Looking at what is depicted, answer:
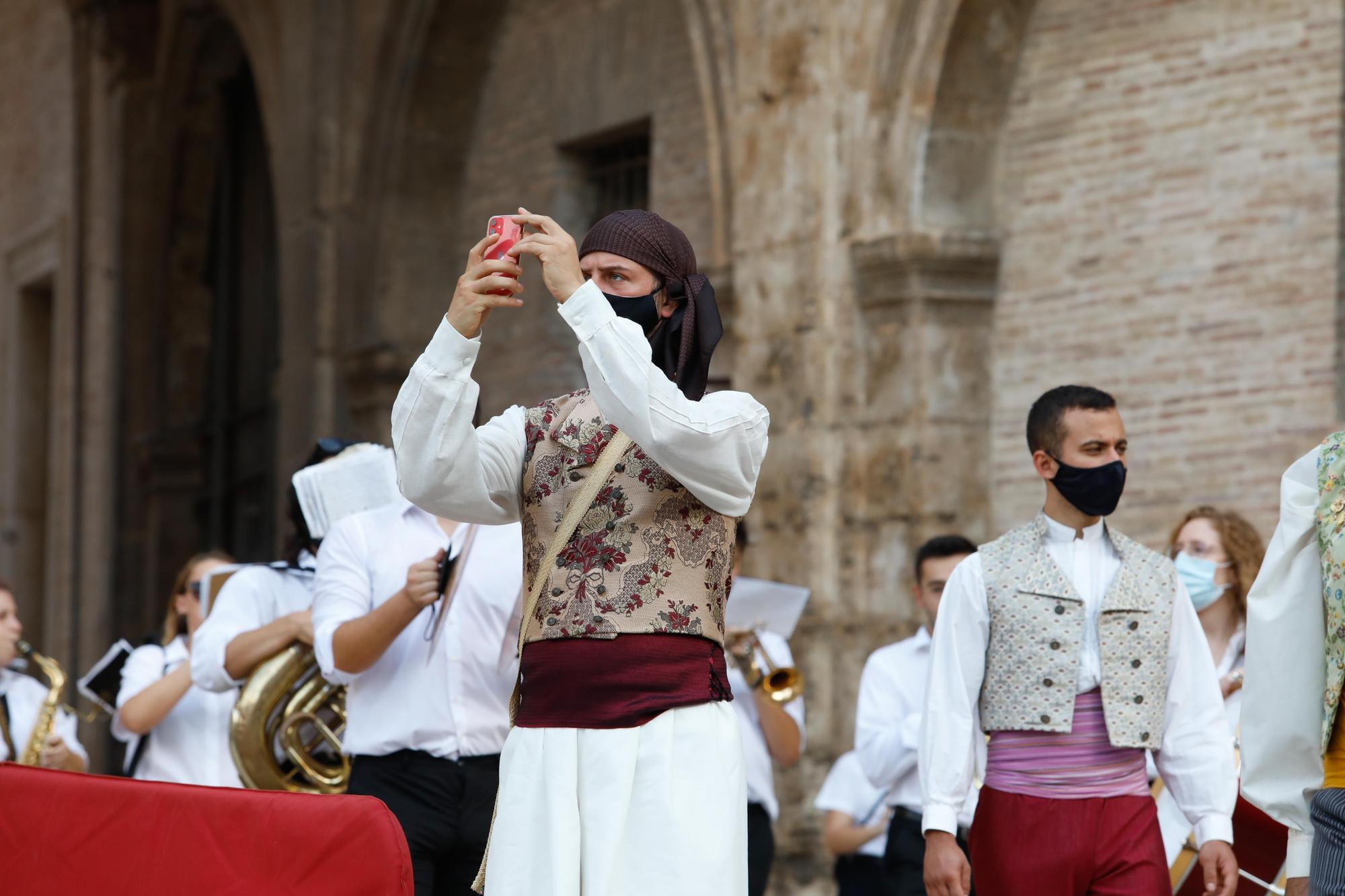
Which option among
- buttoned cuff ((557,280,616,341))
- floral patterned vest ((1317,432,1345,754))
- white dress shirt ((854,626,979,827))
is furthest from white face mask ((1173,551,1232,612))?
buttoned cuff ((557,280,616,341))

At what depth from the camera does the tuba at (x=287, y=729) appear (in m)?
5.67

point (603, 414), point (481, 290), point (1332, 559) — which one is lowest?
point (1332, 559)

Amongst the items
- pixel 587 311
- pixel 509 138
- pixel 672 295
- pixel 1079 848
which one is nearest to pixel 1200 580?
pixel 1079 848

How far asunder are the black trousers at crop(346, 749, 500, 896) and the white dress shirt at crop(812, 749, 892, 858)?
2.37 metres

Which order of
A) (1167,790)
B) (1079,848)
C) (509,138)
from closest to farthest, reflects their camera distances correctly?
(1079,848) < (1167,790) < (509,138)

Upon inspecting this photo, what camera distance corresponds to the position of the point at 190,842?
3.74 metres

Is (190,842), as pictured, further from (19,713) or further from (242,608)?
(19,713)

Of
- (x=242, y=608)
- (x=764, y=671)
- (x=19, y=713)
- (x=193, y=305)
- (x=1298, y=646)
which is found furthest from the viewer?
(x=193, y=305)

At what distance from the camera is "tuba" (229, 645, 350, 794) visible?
5.67 metres

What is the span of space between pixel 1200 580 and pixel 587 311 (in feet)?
9.69

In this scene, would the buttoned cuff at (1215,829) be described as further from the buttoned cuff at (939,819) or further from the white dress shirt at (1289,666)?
the white dress shirt at (1289,666)

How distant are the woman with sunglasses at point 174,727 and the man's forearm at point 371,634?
1944 millimetres

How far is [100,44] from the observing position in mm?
18297

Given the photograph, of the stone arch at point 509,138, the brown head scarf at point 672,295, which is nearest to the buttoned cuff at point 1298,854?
the brown head scarf at point 672,295
